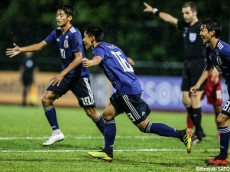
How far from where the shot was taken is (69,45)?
1078 centimetres

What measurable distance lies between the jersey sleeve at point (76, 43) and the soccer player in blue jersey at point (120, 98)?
44.7 inches

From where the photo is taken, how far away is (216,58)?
363 inches

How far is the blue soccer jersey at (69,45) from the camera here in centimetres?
1066

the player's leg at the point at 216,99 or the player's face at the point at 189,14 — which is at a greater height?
the player's face at the point at 189,14

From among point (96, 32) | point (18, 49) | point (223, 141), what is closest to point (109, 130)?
point (96, 32)

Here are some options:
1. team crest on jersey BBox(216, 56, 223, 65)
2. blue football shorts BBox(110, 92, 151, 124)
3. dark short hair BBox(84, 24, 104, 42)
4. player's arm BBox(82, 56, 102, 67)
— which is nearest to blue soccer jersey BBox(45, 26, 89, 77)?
dark short hair BBox(84, 24, 104, 42)

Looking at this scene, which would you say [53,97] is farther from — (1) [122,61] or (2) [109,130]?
(1) [122,61]

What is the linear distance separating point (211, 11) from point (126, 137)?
20648mm

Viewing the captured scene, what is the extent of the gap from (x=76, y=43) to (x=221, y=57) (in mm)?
2646

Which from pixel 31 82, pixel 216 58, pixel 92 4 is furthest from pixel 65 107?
pixel 216 58

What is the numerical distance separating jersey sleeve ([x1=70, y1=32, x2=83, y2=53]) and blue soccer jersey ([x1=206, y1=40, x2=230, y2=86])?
230 cm

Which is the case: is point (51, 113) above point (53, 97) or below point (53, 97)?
below

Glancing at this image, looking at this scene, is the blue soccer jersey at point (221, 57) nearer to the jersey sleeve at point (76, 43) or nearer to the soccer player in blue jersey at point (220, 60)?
the soccer player in blue jersey at point (220, 60)

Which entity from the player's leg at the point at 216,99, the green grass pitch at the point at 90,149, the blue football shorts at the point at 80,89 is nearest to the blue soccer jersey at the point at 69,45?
the blue football shorts at the point at 80,89
